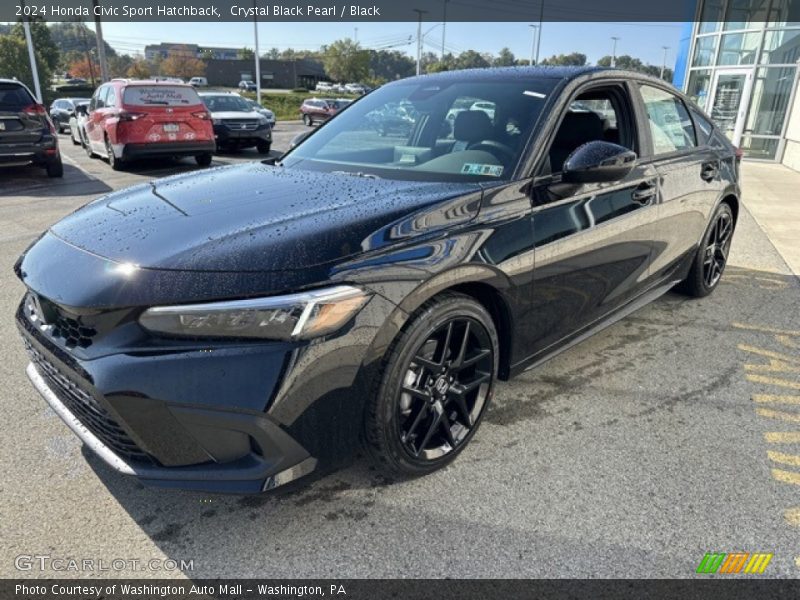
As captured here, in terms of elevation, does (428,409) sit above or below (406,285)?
below

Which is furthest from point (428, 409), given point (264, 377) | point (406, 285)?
point (264, 377)

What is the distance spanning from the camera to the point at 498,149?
282cm

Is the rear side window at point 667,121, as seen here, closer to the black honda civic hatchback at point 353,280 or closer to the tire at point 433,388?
the black honda civic hatchback at point 353,280

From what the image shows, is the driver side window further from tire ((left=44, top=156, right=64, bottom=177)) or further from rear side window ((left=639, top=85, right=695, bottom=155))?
tire ((left=44, top=156, right=64, bottom=177))

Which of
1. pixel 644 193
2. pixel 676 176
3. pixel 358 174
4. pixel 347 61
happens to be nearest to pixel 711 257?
pixel 676 176

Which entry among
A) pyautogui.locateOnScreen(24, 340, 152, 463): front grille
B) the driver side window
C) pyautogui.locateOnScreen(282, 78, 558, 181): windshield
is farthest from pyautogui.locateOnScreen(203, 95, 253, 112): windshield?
pyautogui.locateOnScreen(24, 340, 152, 463): front grille

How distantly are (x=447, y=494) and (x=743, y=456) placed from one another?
141 centimetres

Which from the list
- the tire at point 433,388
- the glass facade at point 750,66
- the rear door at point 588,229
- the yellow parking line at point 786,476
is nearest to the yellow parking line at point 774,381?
the rear door at point 588,229

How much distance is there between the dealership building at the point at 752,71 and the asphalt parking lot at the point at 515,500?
1436cm

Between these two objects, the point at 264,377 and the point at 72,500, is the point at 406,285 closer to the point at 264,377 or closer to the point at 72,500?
the point at 264,377

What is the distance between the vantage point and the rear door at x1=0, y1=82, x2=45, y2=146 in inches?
363

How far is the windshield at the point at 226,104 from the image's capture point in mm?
14789

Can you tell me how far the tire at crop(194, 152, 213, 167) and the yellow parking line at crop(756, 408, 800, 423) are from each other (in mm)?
10827

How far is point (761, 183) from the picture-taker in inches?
488
